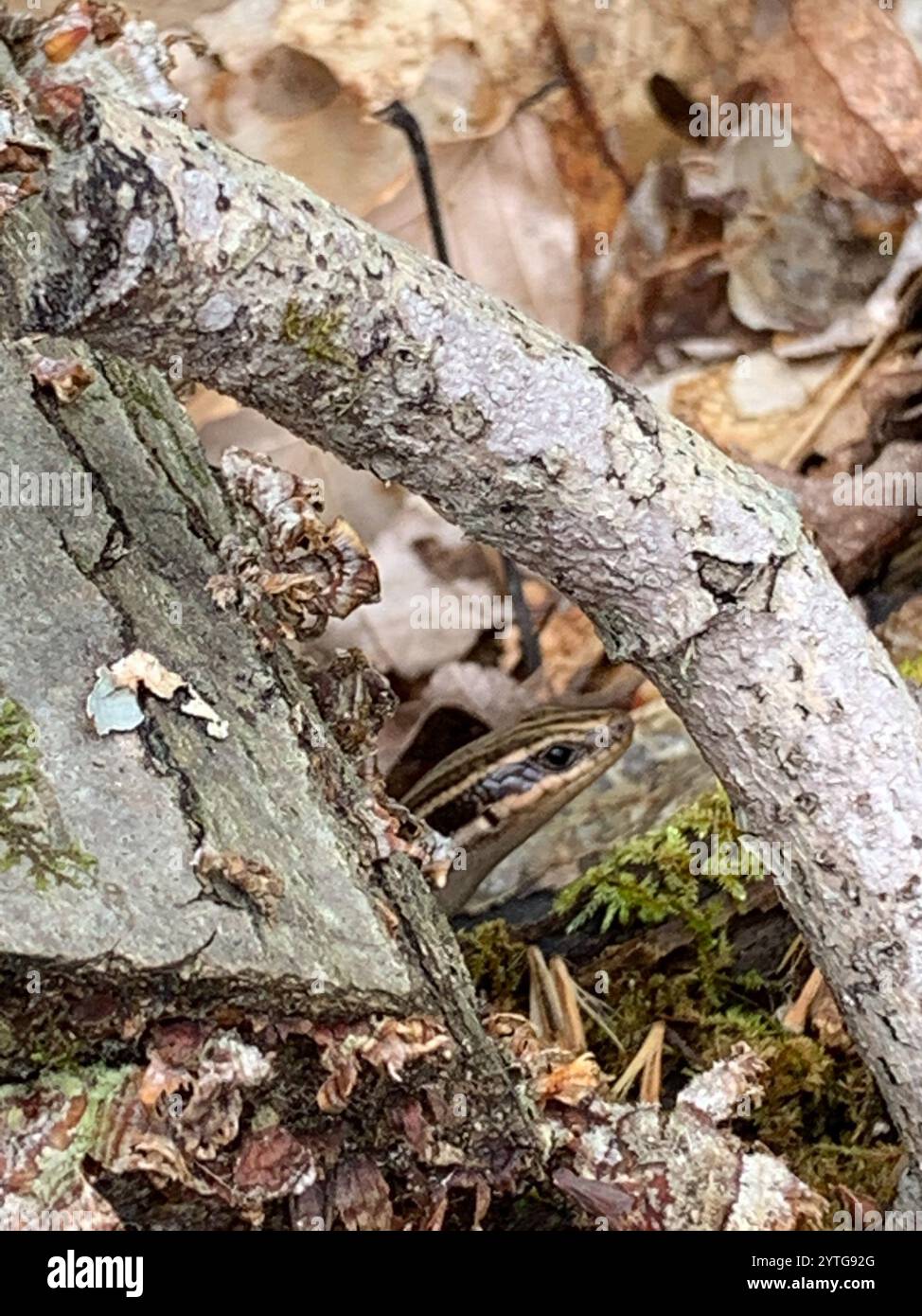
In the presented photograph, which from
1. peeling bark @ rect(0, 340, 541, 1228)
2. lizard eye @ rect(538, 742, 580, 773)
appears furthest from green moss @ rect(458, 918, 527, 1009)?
peeling bark @ rect(0, 340, 541, 1228)

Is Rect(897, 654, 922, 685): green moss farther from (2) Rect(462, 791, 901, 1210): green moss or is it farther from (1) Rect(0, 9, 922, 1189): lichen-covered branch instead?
(1) Rect(0, 9, 922, 1189): lichen-covered branch

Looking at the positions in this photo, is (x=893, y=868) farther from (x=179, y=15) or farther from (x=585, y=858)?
(x=179, y=15)

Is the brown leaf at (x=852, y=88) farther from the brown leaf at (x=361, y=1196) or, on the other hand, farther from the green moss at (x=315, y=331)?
Result: the brown leaf at (x=361, y=1196)

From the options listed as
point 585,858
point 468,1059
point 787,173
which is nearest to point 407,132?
point 787,173

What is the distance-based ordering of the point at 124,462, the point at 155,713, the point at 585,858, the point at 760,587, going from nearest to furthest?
the point at 155,713, the point at 760,587, the point at 124,462, the point at 585,858

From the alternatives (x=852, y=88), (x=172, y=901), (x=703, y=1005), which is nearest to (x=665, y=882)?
(x=703, y=1005)

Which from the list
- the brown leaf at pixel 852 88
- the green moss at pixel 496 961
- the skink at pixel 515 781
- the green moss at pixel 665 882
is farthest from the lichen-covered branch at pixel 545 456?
the brown leaf at pixel 852 88
